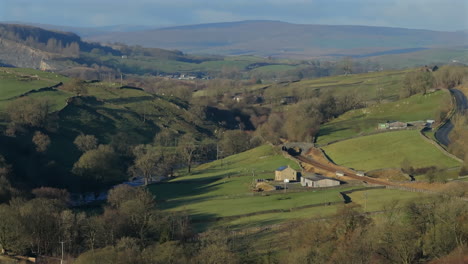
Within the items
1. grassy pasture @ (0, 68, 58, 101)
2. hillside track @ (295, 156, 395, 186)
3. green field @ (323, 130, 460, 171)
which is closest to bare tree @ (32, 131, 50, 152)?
grassy pasture @ (0, 68, 58, 101)

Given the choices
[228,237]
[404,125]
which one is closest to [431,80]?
[404,125]

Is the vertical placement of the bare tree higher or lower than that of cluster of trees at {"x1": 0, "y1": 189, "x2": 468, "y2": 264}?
lower

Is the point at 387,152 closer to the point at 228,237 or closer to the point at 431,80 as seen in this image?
the point at 228,237

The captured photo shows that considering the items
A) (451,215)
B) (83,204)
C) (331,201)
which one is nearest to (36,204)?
(83,204)

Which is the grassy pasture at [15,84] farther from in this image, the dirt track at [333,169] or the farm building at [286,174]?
the farm building at [286,174]

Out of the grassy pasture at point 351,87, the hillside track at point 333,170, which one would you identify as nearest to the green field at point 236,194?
the hillside track at point 333,170

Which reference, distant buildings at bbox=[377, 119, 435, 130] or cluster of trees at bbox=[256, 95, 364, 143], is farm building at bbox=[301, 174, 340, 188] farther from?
distant buildings at bbox=[377, 119, 435, 130]

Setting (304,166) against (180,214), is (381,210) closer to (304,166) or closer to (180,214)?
(180,214)
